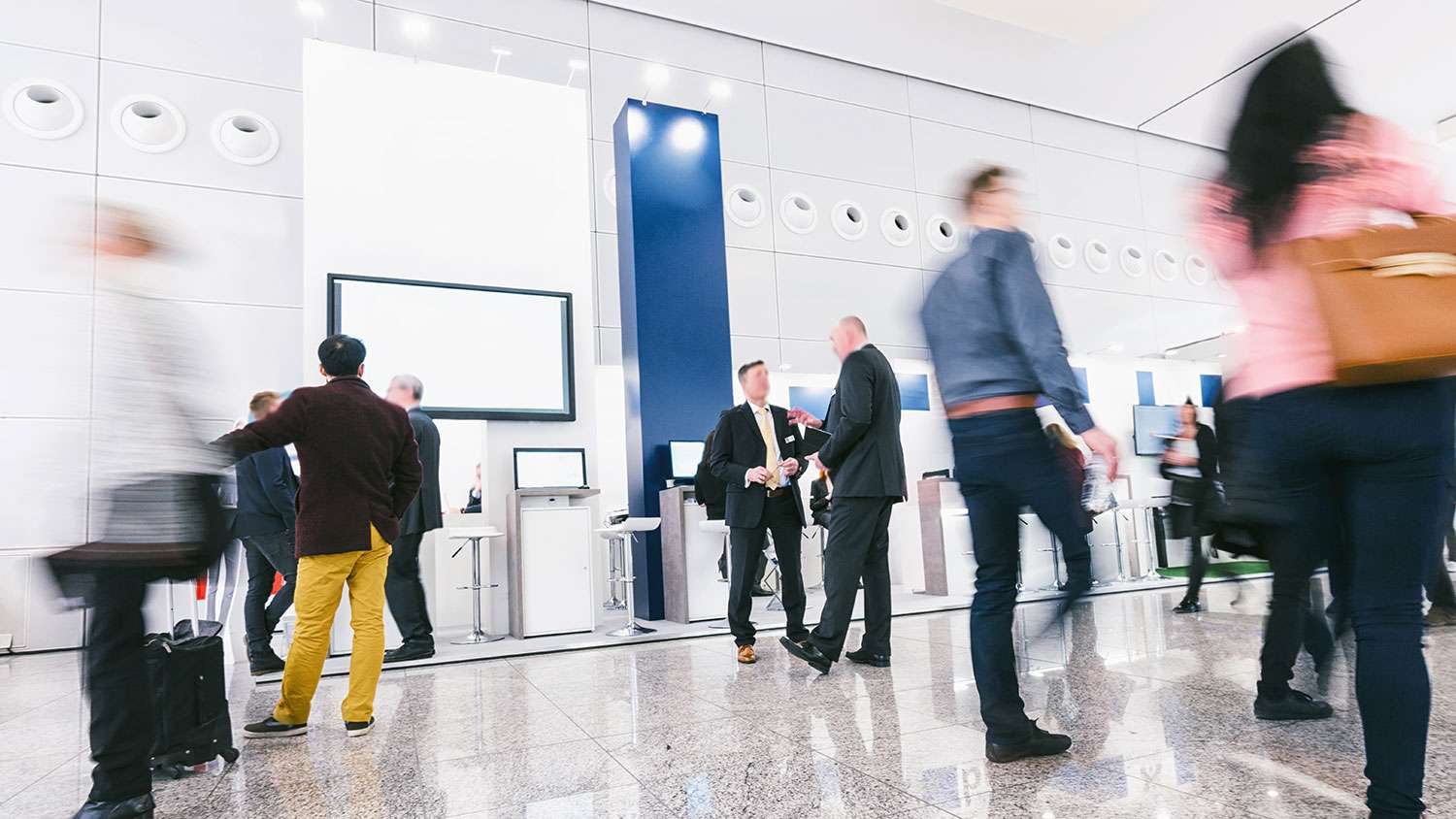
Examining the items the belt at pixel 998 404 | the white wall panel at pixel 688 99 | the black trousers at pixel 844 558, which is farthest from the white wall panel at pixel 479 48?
the belt at pixel 998 404

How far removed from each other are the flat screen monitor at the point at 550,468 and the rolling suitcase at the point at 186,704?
10.7ft

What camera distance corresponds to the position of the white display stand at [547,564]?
5.43 meters

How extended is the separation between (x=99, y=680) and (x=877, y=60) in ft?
31.7

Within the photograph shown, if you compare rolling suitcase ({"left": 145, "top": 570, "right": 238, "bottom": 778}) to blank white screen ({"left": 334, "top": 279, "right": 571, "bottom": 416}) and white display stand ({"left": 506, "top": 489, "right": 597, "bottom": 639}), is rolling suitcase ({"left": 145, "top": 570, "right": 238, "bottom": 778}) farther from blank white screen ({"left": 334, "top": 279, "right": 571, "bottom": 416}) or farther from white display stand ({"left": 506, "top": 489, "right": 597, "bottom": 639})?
blank white screen ({"left": 334, "top": 279, "right": 571, "bottom": 416})

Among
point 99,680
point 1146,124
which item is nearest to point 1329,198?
point 99,680

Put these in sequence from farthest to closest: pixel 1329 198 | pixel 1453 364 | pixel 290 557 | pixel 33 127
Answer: pixel 33 127, pixel 290 557, pixel 1329 198, pixel 1453 364

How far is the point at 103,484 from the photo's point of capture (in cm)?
195

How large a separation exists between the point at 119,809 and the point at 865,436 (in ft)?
8.71

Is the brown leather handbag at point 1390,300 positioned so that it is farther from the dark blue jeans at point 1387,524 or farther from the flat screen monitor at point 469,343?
the flat screen monitor at point 469,343

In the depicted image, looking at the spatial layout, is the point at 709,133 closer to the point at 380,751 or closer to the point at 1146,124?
the point at 380,751

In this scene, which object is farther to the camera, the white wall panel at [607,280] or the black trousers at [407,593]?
the white wall panel at [607,280]

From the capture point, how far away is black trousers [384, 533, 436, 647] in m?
4.79

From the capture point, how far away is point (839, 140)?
9.73 meters

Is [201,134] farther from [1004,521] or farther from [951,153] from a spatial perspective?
[951,153]
